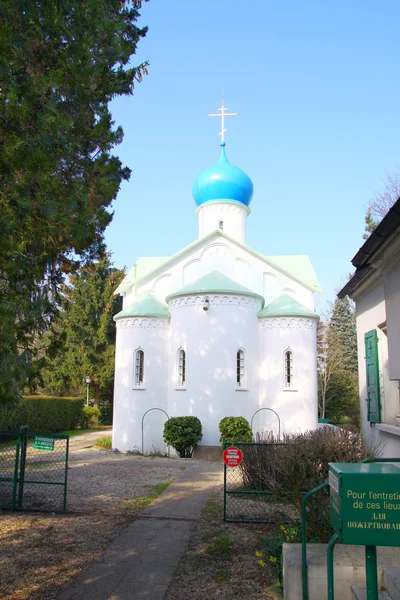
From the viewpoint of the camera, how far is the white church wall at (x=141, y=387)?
19.8 metres

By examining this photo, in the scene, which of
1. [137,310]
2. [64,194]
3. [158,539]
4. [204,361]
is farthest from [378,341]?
[137,310]

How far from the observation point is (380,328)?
25.3 feet

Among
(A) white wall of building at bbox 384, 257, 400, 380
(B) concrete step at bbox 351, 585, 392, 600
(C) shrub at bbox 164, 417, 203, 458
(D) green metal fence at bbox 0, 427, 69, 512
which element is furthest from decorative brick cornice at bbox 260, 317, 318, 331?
(B) concrete step at bbox 351, 585, 392, 600

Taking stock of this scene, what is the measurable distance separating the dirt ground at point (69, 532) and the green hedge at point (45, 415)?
354 inches

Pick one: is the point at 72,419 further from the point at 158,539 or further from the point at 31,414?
the point at 158,539

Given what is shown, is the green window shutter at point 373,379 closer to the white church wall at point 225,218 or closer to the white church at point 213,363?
the white church at point 213,363

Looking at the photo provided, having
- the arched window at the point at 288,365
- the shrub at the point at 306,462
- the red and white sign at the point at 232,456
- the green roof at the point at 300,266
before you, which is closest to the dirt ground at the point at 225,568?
the shrub at the point at 306,462

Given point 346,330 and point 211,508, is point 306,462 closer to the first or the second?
point 211,508

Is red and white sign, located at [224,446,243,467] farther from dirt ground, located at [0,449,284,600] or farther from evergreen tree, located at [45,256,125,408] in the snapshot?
evergreen tree, located at [45,256,125,408]

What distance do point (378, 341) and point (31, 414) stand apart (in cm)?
2004

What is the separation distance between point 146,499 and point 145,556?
12.5 feet

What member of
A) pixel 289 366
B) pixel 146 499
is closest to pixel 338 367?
pixel 289 366

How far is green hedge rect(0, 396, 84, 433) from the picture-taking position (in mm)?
21841

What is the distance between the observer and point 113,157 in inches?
361
